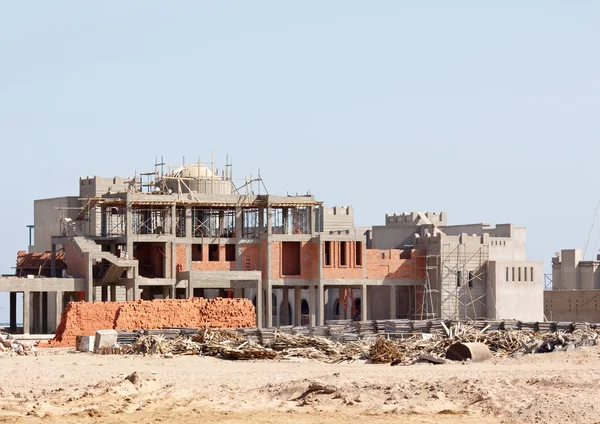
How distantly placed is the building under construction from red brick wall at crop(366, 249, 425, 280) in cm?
6

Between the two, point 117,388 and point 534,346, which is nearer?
point 117,388

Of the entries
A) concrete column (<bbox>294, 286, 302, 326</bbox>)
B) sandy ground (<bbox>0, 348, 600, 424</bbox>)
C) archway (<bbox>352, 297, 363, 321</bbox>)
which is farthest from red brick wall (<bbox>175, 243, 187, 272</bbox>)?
sandy ground (<bbox>0, 348, 600, 424</bbox>)

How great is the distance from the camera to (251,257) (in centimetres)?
7769

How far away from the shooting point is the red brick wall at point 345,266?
78688 mm

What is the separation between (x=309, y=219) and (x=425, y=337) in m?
34.9

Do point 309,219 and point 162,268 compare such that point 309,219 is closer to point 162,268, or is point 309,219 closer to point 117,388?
point 162,268

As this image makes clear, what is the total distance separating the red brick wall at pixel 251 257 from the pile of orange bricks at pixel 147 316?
22.6m

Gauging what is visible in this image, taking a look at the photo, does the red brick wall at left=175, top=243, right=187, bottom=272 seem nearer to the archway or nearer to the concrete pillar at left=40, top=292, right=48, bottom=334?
the concrete pillar at left=40, top=292, right=48, bottom=334

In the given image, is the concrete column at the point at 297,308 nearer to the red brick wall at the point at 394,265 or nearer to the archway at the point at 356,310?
the red brick wall at the point at 394,265

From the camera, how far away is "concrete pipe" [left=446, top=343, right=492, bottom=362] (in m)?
39.5

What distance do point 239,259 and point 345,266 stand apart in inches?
266

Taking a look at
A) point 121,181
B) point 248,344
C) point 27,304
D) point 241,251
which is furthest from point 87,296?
point 248,344

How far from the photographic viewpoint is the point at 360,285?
80.0 m

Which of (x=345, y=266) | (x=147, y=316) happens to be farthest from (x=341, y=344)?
(x=345, y=266)
